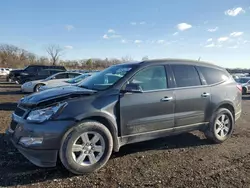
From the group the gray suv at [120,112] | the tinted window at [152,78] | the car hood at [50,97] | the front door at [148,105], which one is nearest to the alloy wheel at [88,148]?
the gray suv at [120,112]

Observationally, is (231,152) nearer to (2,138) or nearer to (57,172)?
(57,172)

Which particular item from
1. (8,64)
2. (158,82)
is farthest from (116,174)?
(8,64)

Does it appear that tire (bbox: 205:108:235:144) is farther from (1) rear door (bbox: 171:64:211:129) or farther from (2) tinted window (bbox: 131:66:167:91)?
(2) tinted window (bbox: 131:66:167:91)

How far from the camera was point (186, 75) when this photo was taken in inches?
194

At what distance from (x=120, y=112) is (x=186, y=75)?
176cm

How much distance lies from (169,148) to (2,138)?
3.60 m

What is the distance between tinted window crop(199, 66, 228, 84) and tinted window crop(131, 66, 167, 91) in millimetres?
1097

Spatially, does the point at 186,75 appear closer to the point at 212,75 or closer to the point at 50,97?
the point at 212,75

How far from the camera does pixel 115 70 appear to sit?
481 cm

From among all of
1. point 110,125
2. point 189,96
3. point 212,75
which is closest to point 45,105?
point 110,125

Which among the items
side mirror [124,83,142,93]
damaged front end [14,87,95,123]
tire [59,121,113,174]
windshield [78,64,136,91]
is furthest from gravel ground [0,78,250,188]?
windshield [78,64,136,91]

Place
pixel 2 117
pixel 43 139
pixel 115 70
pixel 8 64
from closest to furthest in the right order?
pixel 43 139
pixel 115 70
pixel 2 117
pixel 8 64

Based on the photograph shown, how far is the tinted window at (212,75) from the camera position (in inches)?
204

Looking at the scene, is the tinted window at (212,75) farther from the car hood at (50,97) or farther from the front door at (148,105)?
the car hood at (50,97)
